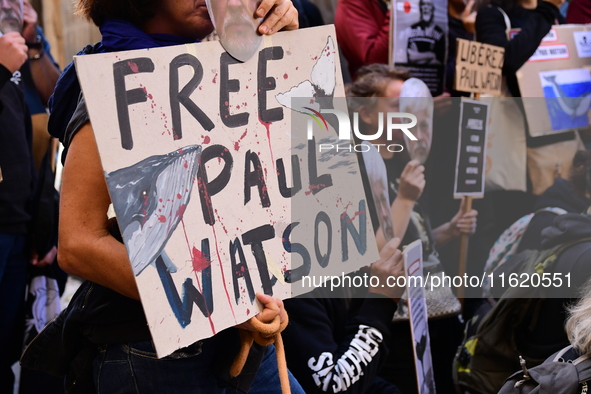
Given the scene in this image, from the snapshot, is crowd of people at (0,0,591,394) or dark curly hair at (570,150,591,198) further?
dark curly hair at (570,150,591,198)

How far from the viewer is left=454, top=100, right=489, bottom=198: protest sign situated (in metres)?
2.69

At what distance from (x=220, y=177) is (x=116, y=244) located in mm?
219

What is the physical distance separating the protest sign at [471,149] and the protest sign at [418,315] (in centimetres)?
57

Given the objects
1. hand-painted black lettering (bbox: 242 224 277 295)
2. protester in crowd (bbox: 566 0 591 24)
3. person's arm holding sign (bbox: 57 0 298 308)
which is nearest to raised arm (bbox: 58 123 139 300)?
person's arm holding sign (bbox: 57 0 298 308)

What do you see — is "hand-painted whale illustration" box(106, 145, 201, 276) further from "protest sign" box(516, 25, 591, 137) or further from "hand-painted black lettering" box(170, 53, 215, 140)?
"protest sign" box(516, 25, 591, 137)

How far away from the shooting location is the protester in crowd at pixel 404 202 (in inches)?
93.2

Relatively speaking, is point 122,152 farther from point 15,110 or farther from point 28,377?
point 28,377

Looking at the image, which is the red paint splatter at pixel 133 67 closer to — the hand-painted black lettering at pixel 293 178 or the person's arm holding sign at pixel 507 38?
the hand-painted black lettering at pixel 293 178

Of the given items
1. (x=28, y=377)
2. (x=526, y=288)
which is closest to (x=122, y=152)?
(x=526, y=288)

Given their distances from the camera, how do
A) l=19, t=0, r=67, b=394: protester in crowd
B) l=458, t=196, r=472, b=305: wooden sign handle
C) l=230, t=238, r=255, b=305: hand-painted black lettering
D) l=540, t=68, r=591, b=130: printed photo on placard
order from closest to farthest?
l=230, t=238, r=255, b=305: hand-painted black lettering, l=19, t=0, r=67, b=394: protester in crowd, l=458, t=196, r=472, b=305: wooden sign handle, l=540, t=68, r=591, b=130: printed photo on placard

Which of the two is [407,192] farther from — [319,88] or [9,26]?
[9,26]

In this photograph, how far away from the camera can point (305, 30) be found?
1375mm

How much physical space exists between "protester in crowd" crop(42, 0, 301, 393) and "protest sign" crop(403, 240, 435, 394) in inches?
34.8

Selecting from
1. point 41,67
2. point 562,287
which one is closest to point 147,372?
point 562,287
